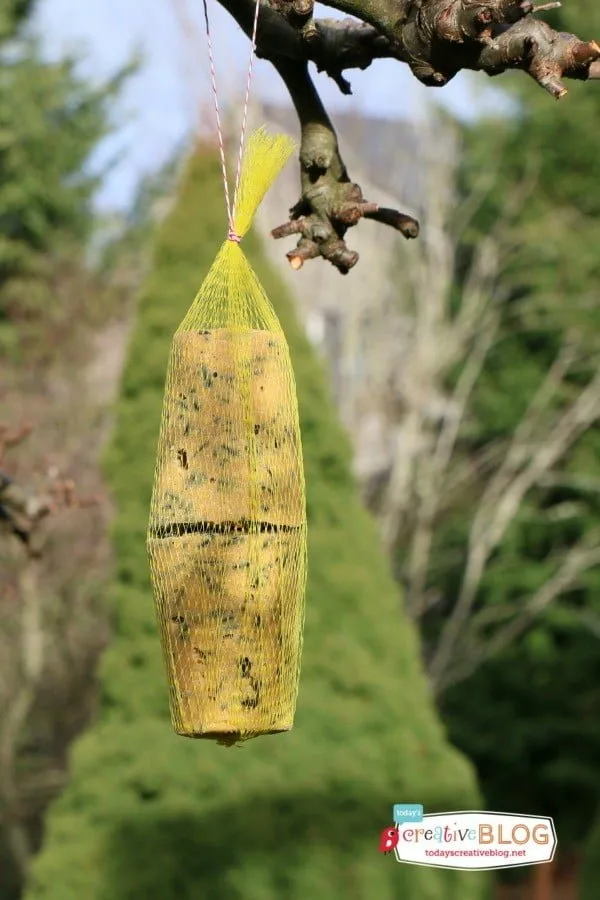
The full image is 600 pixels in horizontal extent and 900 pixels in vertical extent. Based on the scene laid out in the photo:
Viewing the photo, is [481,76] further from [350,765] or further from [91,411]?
[350,765]

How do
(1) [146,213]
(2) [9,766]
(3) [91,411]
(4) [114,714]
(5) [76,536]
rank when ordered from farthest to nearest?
(1) [146,213], (3) [91,411], (5) [76,536], (2) [9,766], (4) [114,714]

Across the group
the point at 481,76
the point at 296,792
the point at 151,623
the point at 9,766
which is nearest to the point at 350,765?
the point at 296,792

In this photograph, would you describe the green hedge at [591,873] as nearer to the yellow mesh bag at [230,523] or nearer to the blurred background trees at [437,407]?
the blurred background trees at [437,407]

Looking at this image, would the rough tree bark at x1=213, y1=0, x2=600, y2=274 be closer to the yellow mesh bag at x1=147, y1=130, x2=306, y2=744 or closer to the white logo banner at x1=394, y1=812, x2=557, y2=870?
the yellow mesh bag at x1=147, y1=130, x2=306, y2=744

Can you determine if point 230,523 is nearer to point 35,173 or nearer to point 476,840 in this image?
point 476,840

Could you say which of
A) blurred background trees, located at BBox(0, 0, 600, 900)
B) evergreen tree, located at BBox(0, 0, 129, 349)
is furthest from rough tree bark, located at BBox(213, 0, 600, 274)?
evergreen tree, located at BBox(0, 0, 129, 349)

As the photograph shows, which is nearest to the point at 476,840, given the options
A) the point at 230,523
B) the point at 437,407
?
the point at 230,523
